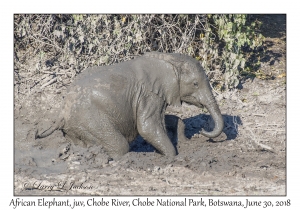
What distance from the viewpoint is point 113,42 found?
1266cm

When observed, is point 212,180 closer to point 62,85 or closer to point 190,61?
point 190,61

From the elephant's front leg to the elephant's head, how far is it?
44 centimetres

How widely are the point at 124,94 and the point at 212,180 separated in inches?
69.8

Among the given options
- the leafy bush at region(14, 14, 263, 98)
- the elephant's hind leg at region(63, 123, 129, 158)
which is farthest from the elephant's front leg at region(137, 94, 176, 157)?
the leafy bush at region(14, 14, 263, 98)

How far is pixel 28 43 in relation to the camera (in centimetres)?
1326

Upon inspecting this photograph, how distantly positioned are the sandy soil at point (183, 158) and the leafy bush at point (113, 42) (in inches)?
20.8

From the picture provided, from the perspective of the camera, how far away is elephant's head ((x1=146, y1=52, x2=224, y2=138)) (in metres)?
10.1

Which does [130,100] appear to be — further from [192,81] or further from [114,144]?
[192,81]

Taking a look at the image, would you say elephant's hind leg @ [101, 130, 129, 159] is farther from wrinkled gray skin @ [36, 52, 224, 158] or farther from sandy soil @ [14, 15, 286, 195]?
sandy soil @ [14, 15, 286, 195]

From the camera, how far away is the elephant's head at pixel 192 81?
1013 cm

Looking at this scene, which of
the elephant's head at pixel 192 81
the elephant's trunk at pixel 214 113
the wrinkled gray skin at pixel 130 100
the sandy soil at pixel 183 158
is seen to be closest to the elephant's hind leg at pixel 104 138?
the wrinkled gray skin at pixel 130 100

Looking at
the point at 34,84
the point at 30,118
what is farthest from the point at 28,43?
the point at 30,118

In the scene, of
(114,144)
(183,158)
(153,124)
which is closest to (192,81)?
(153,124)
